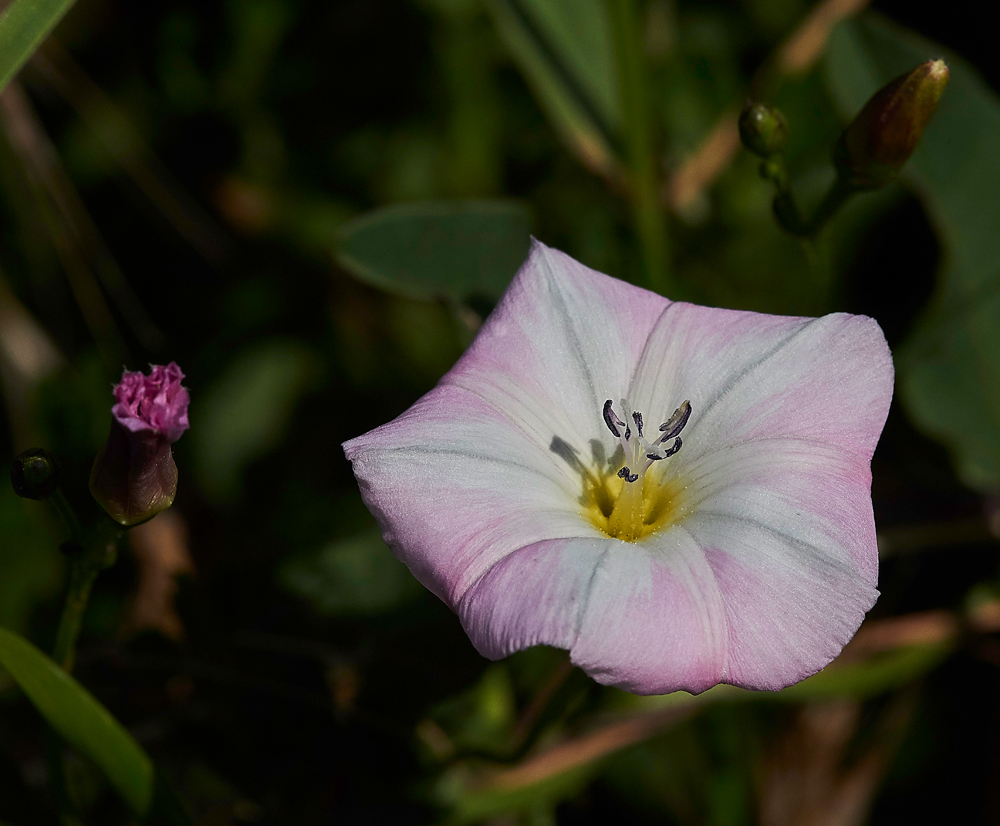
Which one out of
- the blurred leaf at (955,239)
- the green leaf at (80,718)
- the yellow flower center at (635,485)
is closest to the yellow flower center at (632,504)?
the yellow flower center at (635,485)

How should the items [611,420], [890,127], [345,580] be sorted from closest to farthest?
[611,420], [890,127], [345,580]

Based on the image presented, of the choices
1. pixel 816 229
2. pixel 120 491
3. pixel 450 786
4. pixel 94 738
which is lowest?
pixel 450 786

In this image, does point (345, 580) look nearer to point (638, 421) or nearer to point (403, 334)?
point (638, 421)

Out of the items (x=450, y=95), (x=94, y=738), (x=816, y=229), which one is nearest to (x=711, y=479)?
(x=816, y=229)

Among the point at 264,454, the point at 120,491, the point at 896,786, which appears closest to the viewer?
the point at 120,491

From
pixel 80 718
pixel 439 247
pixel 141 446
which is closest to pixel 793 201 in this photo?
pixel 439 247

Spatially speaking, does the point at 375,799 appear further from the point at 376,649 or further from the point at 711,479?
the point at 711,479

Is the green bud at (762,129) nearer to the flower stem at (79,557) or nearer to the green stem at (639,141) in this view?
the green stem at (639,141)
